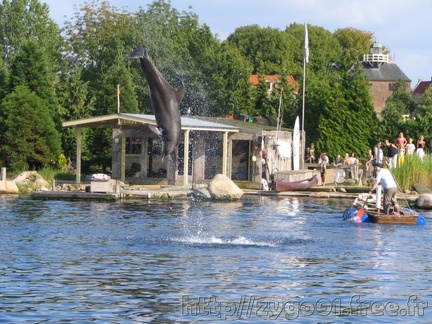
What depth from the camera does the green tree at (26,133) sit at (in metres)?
50.6

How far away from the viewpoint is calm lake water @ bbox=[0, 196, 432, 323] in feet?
57.7

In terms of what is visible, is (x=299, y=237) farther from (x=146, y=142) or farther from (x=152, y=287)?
(x=146, y=142)

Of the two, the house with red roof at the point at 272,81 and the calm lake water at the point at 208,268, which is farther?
the house with red roof at the point at 272,81

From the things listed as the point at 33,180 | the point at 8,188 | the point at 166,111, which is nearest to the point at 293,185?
the point at 33,180

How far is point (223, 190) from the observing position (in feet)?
142

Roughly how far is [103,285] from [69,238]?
7.73 m

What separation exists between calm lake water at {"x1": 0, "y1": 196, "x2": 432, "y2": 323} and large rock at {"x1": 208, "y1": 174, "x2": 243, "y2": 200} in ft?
24.5

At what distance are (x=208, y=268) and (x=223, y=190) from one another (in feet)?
69.2

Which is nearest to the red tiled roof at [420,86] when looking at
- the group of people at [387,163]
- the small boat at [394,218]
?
the group of people at [387,163]

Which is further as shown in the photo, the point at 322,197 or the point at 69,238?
the point at 322,197

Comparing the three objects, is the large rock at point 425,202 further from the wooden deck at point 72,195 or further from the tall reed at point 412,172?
the wooden deck at point 72,195

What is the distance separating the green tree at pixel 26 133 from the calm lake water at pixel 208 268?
15.4 meters

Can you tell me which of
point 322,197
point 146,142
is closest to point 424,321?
point 322,197

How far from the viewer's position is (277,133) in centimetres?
5275
